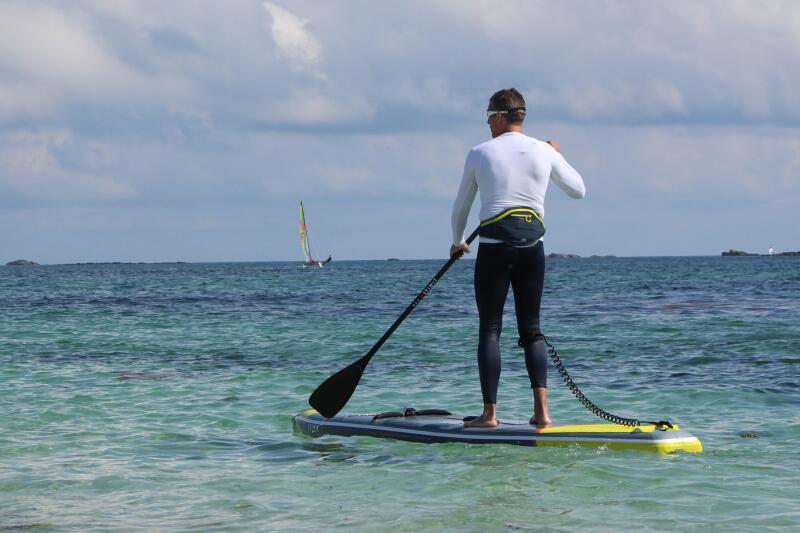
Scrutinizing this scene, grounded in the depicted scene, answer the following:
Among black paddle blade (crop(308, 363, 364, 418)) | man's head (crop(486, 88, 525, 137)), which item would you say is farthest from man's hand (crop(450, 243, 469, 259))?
black paddle blade (crop(308, 363, 364, 418))

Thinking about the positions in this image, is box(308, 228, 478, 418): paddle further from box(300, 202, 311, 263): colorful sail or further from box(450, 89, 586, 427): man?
box(300, 202, 311, 263): colorful sail

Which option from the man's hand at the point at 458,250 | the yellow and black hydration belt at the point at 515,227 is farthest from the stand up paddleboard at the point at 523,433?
the yellow and black hydration belt at the point at 515,227

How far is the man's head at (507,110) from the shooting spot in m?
7.91

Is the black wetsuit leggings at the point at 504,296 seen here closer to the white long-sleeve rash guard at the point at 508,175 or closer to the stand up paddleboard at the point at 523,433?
the white long-sleeve rash guard at the point at 508,175

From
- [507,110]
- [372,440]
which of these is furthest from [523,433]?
[507,110]

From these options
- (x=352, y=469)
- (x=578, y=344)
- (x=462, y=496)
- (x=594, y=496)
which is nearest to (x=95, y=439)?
(x=352, y=469)

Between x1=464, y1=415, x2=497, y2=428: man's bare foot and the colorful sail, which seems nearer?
x1=464, y1=415, x2=497, y2=428: man's bare foot

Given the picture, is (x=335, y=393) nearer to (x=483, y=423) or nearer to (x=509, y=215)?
(x=483, y=423)

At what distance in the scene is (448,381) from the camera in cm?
1449

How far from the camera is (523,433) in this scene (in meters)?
8.30

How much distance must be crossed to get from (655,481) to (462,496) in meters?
1.50

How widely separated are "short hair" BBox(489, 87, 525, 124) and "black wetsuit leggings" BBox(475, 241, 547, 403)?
1.05m

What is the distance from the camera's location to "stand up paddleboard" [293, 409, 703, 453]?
8.16 metres

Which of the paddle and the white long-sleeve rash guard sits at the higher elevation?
the white long-sleeve rash guard
